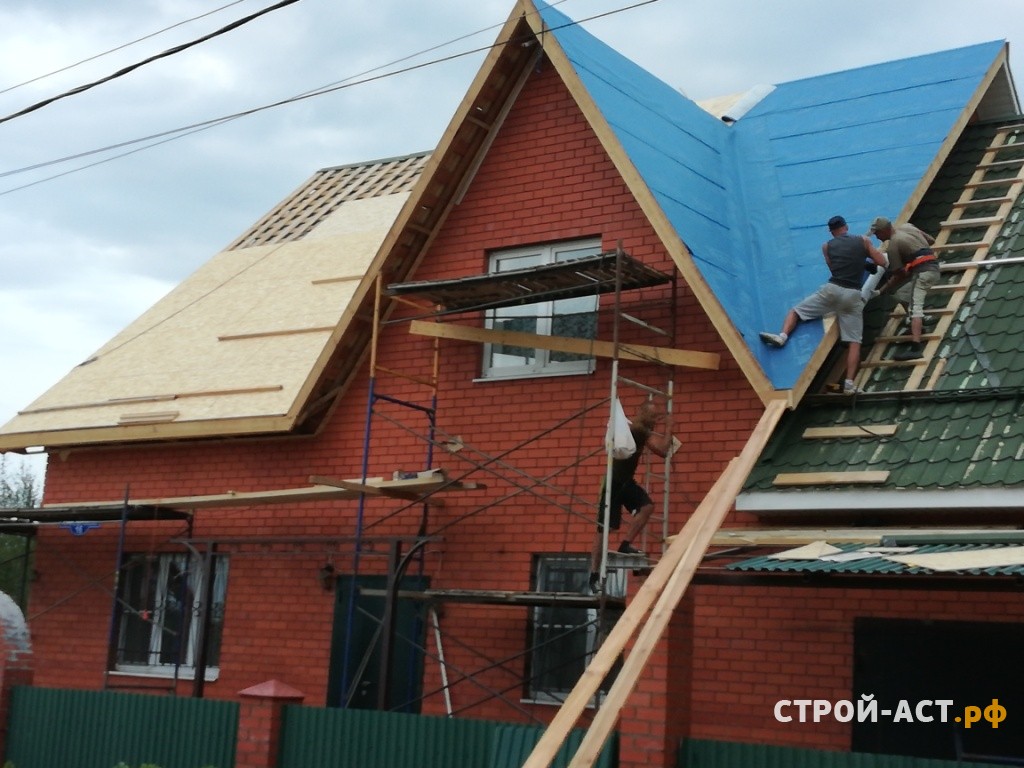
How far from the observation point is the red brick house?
35.6 ft

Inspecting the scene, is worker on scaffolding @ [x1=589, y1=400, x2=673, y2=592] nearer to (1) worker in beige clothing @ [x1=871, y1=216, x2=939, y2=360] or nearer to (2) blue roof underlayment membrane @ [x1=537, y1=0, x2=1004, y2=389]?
(2) blue roof underlayment membrane @ [x1=537, y1=0, x2=1004, y2=389]

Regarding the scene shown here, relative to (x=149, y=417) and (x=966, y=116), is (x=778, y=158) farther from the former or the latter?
(x=149, y=417)

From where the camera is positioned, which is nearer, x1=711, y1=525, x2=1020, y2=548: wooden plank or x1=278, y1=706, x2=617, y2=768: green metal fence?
x1=711, y1=525, x2=1020, y2=548: wooden plank

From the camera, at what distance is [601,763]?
9250 mm

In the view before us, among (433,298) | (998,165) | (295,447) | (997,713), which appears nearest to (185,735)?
(295,447)

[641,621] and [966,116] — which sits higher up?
[966,116]

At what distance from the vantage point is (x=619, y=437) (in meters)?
11.2

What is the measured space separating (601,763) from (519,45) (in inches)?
274

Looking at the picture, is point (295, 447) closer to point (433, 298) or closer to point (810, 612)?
point (433, 298)

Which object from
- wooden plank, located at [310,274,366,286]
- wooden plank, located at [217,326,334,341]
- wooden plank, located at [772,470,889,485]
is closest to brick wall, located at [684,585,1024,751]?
wooden plank, located at [772,470,889,485]

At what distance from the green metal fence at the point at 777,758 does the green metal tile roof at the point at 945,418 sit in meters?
2.22

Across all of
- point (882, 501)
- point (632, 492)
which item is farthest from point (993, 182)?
point (632, 492)

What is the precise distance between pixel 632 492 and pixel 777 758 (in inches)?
128

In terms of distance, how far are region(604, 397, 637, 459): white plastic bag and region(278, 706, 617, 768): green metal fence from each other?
2.36 meters
